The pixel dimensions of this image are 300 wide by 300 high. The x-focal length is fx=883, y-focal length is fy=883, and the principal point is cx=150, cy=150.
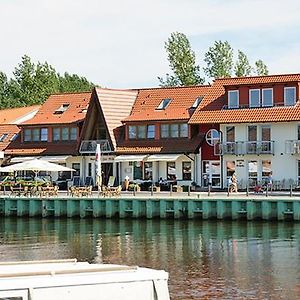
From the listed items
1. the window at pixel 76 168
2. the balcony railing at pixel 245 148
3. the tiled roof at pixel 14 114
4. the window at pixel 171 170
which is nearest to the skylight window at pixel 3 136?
the tiled roof at pixel 14 114

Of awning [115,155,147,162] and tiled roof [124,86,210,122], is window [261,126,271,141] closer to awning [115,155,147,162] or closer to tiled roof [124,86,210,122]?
tiled roof [124,86,210,122]

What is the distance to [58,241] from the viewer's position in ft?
139

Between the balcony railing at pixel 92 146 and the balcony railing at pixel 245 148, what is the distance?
9162 millimetres

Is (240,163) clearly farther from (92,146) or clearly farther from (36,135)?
(36,135)

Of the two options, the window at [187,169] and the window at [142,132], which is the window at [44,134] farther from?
the window at [187,169]

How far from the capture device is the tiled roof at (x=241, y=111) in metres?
61.3

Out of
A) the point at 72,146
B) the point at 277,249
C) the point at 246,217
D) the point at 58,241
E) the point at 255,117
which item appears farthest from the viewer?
the point at 72,146

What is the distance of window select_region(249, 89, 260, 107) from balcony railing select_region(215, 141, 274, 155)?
2.85 meters

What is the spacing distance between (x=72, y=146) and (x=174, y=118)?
Answer: 9380 millimetres

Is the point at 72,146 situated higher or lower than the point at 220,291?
higher

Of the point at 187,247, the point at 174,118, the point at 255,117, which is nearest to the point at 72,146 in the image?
the point at 174,118

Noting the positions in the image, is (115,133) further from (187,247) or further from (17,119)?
(187,247)

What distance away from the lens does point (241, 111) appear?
208ft

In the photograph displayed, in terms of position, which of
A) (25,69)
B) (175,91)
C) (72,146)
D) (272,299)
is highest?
(25,69)
